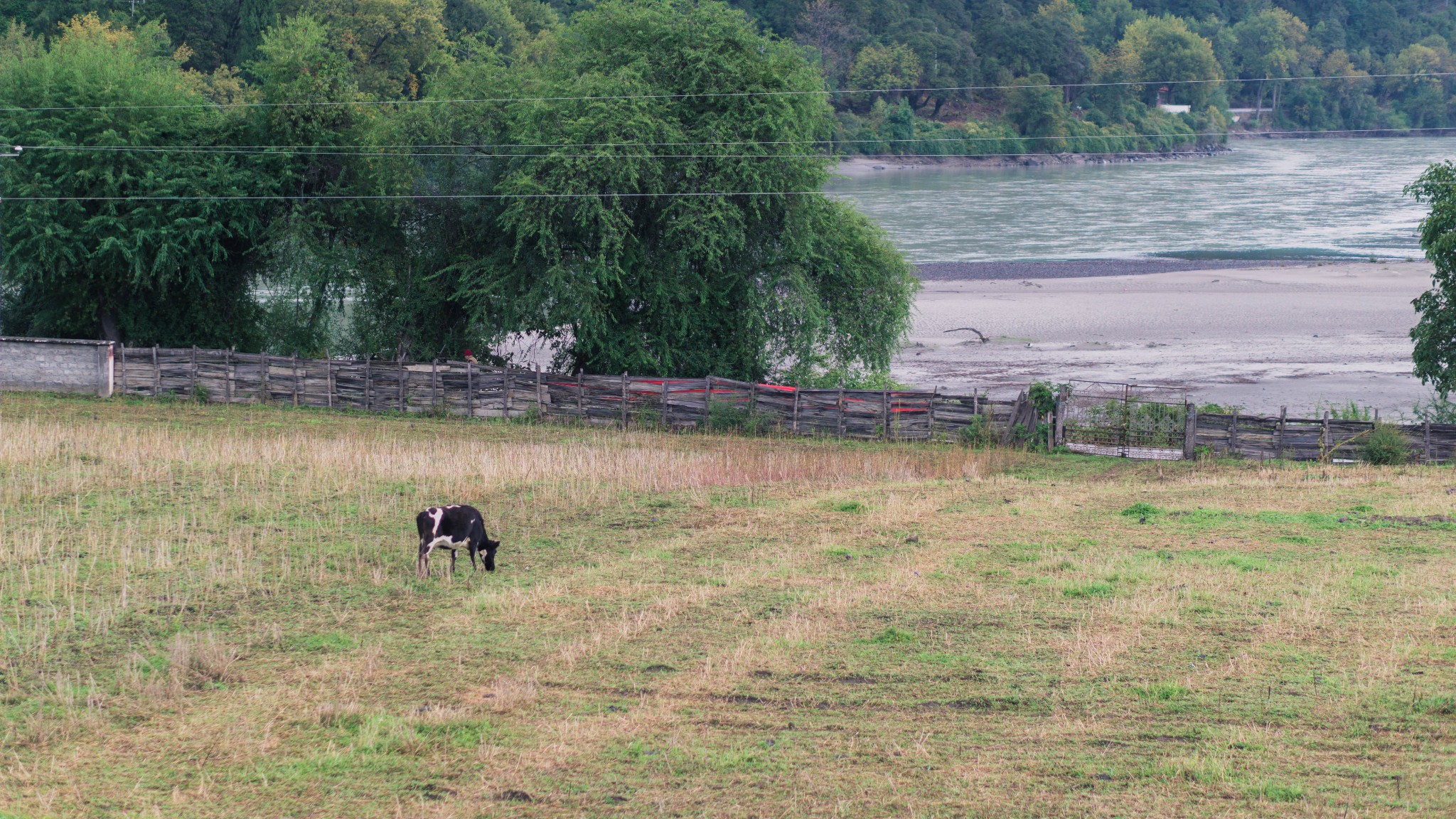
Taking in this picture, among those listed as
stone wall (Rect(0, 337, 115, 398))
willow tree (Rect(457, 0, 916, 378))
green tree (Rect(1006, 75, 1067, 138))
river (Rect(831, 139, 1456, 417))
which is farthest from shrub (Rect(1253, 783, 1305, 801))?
green tree (Rect(1006, 75, 1067, 138))

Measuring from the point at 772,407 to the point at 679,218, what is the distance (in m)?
5.31

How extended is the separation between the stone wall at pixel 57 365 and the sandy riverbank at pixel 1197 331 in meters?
22.4

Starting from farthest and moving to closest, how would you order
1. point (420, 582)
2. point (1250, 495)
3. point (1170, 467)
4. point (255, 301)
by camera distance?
point (255, 301) < point (1170, 467) < point (1250, 495) < point (420, 582)

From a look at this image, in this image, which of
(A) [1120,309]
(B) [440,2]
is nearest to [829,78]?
(B) [440,2]

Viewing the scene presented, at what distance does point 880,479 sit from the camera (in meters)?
24.2

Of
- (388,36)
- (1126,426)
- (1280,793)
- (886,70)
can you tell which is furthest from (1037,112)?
(1280,793)

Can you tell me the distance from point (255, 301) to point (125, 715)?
27.7 m

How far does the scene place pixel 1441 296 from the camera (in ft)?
99.0

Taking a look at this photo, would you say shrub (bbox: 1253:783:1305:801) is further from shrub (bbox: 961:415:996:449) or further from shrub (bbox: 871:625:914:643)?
shrub (bbox: 961:415:996:449)

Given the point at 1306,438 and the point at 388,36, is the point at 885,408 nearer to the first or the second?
the point at 1306,438

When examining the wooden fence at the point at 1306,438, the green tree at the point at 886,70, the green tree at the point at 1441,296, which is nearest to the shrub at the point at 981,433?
the wooden fence at the point at 1306,438

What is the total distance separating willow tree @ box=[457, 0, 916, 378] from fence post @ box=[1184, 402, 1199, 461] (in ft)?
28.0

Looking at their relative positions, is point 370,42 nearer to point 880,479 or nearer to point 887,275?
point 887,275

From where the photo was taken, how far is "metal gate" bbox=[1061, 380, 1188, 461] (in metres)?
27.3
